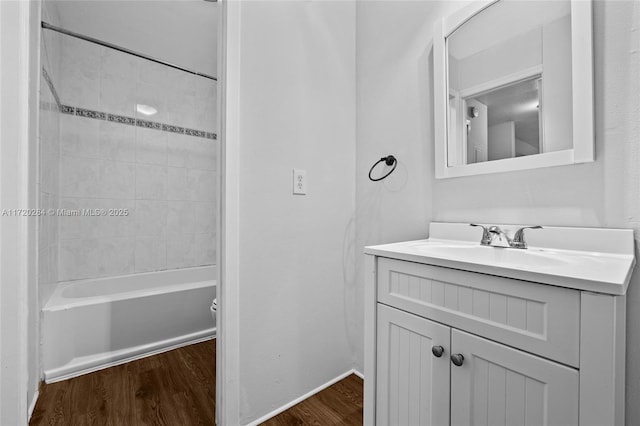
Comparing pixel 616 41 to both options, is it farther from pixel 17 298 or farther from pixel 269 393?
pixel 17 298

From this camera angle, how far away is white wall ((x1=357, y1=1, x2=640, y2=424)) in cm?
80

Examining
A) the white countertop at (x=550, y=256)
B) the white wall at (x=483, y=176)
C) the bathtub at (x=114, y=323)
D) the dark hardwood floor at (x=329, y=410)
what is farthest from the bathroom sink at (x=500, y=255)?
the bathtub at (x=114, y=323)

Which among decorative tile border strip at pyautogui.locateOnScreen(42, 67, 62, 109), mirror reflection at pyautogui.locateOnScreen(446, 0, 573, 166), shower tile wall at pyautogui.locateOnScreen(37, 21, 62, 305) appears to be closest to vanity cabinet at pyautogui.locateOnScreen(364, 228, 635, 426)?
mirror reflection at pyautogui.locateOnScreen(446, 0, 573, 166)

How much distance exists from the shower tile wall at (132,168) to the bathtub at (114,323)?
0.27m

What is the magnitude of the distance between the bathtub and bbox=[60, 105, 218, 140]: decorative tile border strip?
124 centimetres

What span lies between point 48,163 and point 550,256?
253 centimetres

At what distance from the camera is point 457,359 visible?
0.72 m

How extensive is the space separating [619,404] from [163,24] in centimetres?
274

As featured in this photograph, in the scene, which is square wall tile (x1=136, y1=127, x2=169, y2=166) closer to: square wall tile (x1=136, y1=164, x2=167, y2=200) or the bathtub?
square wall tile (x1=136, y1=164, x2=167, y2=200)

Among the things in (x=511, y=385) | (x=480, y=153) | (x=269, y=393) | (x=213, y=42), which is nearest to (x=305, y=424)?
(x=269, y=393)

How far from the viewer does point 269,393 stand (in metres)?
1.26

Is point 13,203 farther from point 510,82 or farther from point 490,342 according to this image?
point 510,82

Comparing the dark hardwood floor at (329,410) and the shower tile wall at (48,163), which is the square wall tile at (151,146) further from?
the dark hardwood floor at (329,410)

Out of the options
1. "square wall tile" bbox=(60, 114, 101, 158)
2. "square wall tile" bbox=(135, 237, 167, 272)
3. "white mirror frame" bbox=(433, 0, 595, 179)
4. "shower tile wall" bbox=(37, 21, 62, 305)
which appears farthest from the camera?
"square wall tile" bbox=(135, 237, 167, 272)
